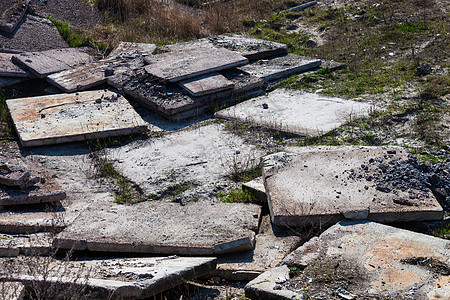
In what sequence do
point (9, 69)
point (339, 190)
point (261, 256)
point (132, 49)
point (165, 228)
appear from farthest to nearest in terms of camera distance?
1. point (132, 49)
2. point (9, 69)
3. point (339, 190)
4. point (165, 228)
5. point (261, 256)

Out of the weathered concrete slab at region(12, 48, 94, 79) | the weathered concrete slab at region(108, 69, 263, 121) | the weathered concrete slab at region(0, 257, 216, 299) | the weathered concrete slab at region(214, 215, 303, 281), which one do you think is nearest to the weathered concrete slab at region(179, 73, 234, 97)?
the weathered concrete slab at region(108, 69, 263, 121)

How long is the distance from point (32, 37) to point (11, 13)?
0.65m

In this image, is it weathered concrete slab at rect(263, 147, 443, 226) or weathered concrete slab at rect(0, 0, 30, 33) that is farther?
weathered concrete slab at rect(0, 0, 30, 33)

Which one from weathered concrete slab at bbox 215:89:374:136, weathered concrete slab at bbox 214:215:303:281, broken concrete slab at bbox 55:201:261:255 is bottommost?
weathered concrete slab at bbox 214:215:303:281

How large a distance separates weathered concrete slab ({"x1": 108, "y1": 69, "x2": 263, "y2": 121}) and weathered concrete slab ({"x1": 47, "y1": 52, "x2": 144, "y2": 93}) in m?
0.24

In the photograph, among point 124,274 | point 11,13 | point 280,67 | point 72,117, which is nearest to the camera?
point 124,274

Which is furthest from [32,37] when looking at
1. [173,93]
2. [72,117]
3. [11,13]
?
[173,93]

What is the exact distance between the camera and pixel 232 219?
4172mm

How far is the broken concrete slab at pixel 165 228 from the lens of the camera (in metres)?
3.78

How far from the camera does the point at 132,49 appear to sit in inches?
329

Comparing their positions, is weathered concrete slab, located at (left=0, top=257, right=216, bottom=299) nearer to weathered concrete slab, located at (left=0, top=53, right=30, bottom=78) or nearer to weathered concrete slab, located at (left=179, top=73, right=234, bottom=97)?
weathered concrete slab, located at (left=179, top=73, right=234, bottom=97)

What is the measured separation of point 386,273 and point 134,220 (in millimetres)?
2063

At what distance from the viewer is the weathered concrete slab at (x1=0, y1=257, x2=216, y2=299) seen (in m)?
3.12

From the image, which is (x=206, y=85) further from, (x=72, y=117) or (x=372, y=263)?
(x=372, y=263)
